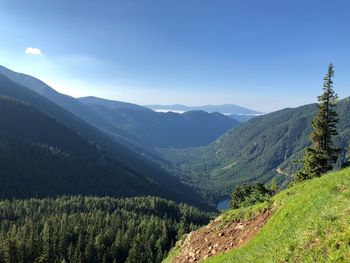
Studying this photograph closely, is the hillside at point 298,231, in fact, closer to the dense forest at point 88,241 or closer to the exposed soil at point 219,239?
the exposed soil at point 219,239

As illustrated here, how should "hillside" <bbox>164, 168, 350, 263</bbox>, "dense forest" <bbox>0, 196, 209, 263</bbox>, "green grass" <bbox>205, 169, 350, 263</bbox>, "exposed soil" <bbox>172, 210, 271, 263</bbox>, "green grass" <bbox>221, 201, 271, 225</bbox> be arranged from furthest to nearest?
"dense forest" <bbox>0, 196, 209, 263</bbox> → "green grass" <bbox>221, 201, 271, 225</bbox> → "exposed soil" <bbox>172, 210, 271, 263</bbox> → "hillside" <bbox>164, 168, 350, 263</bbox> → "green grass" <bbox>205, 169, 350, 263</bbox>

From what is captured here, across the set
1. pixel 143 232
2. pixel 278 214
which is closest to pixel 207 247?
pixel 278 214

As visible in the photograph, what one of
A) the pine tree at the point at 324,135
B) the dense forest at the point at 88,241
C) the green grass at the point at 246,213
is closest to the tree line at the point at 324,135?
the pine tree at the point at 324,135

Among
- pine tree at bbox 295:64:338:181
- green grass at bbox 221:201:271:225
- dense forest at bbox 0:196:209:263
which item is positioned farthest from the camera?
dense forest at bbox 0:196:209:263

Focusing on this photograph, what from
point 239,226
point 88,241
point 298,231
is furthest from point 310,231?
point 88,241

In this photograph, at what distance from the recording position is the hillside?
64.6ft

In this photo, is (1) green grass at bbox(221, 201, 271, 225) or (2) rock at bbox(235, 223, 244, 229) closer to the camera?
(2) rock at bbox(235, 223, 244, 229)

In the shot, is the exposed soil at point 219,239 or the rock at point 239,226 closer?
the exposed soil at point 219,239

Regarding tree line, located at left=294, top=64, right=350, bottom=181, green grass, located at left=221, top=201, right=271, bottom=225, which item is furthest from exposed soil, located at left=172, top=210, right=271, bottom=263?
tree line, located at left=294, top=64, right=350, bottom=181

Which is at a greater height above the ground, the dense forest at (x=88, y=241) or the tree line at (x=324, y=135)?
the tree line at (x=324, y=135)

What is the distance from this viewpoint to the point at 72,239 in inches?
6570

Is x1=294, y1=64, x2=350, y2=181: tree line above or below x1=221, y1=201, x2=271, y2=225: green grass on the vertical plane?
above

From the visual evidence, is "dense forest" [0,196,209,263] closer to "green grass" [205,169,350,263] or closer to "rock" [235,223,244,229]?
"rock" [235,223,244,229]

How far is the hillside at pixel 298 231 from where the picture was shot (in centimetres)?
1970
